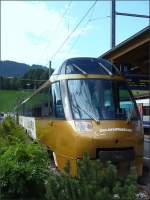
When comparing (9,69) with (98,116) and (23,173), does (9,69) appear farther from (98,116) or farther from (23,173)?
(23,173)

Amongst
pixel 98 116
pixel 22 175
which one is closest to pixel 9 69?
pixel 98 116

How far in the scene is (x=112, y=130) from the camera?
11.6m

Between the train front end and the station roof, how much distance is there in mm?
7219

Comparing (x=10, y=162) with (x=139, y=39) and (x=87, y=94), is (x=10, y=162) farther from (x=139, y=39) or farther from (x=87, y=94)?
(x=139, y=39)

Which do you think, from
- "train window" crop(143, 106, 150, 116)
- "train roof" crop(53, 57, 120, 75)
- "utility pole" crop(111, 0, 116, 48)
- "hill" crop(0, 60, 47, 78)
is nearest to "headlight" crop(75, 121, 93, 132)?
"train roof" crop(53, 57, 120, 75)

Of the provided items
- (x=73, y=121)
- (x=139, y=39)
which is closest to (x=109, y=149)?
(x=73, y=121)

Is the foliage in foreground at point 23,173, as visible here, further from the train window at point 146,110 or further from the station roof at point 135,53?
the train window at point 146,110

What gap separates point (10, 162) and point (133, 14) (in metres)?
28.5

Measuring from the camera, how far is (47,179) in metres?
6.55

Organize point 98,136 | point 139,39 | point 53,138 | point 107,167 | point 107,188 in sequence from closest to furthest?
point 107,188
point 107,167
point 98,136
point 53,138
point 139,39

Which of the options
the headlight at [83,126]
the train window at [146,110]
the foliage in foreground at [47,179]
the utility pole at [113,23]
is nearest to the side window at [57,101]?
the headlight at [83,126]

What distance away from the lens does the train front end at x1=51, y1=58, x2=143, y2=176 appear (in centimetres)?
1136

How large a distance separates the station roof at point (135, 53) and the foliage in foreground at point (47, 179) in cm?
955

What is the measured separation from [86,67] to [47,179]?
281 inches
